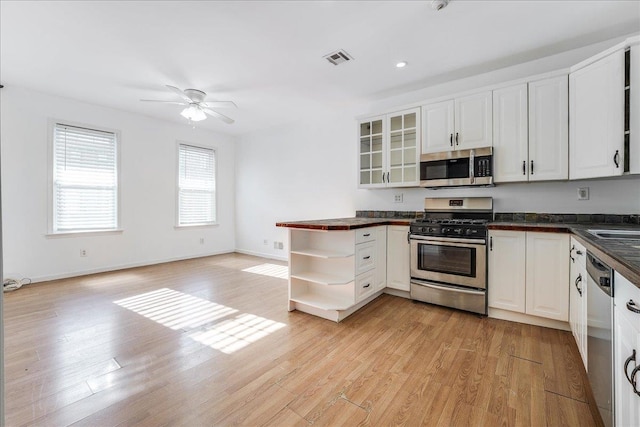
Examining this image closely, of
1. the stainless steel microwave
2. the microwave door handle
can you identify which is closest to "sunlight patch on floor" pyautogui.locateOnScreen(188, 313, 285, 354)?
the stainless steel microwave

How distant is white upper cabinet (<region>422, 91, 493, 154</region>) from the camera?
10.4 feet

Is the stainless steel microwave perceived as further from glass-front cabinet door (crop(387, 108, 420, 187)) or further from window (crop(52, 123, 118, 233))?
window (crop(52, 123, 118, 233))

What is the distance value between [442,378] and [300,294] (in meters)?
1.60

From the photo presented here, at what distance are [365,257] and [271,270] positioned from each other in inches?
89.3

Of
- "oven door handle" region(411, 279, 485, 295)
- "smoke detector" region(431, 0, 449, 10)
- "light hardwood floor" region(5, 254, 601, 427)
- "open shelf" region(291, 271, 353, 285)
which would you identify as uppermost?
"smoke detector" region(431, 0, 449, 10)

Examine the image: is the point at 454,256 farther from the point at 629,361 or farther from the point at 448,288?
the point at 629,361

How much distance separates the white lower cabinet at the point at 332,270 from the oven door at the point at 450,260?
1.54 ft

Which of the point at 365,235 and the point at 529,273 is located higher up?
the point at 365,235

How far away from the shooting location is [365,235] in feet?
10.4

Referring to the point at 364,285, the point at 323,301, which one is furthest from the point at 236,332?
the point at 364,285

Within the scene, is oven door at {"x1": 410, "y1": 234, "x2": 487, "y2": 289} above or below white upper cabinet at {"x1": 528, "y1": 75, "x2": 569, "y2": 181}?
below

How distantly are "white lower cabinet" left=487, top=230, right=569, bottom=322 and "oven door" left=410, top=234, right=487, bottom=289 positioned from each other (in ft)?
0.36

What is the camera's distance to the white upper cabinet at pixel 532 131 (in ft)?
9.18

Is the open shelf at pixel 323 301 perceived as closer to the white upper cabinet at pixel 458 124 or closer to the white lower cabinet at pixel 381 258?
the white lower cabinet at pixel 381 258
